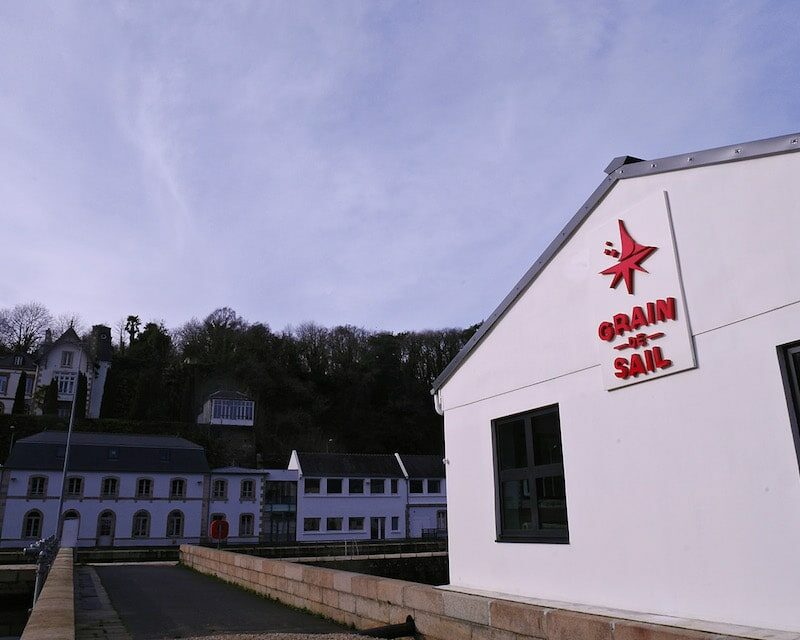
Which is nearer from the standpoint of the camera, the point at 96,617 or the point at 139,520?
the point at 96,617

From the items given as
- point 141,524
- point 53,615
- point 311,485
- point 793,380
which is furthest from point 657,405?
point 311,485

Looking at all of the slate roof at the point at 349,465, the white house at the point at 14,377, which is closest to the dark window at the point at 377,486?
the slate roof at the point at 349,465

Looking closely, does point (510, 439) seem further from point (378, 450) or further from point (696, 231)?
point (378, 450)

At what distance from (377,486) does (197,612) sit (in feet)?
134

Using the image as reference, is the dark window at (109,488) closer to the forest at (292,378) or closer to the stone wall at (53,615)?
the forest at (292,378)

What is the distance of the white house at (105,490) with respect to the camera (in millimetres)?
39500

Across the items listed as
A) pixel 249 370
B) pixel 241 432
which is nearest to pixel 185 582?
pixel 241 432

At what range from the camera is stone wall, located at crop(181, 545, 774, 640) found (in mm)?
4770

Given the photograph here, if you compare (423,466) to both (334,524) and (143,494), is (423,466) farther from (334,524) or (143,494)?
(143,494)

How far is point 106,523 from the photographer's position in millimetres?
41000

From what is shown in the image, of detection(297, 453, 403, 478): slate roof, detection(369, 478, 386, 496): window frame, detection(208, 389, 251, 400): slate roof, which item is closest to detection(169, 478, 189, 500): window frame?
detection(297, 453, 403, 478): slate roof

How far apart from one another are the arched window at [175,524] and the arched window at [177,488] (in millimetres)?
1037

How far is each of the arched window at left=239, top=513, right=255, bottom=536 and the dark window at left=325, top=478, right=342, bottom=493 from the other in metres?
5.96

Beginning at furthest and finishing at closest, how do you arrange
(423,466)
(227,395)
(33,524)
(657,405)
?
(227,395)
(423,466)
(33,524)
(657,405)
